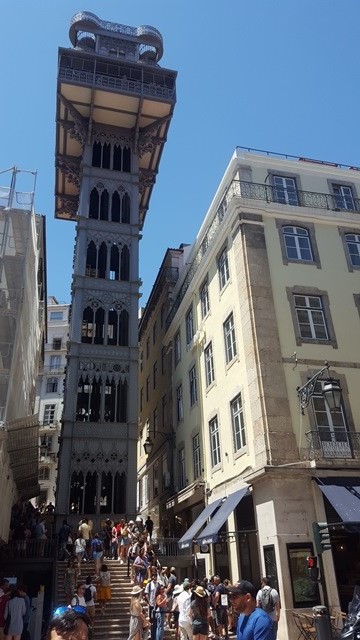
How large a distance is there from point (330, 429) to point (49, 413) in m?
45.1

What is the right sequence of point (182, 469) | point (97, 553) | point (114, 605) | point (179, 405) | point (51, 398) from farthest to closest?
point (51, 398) < point (179, 405) < point (182, 469) < point (97, 553) < point (114, 605)

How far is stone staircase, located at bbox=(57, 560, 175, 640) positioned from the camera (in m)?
13.6

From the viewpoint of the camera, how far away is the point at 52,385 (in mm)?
58312

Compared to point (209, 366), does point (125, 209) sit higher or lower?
higher

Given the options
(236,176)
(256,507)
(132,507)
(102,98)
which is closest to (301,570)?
(256,507)

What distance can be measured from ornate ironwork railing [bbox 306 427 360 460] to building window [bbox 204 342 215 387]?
6.86 metres

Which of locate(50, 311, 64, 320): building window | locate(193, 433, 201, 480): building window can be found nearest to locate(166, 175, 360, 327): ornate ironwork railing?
locate(193, 433, 201, 480): building window

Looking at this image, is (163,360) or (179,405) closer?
(179,405)

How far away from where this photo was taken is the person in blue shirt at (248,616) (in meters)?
4.50

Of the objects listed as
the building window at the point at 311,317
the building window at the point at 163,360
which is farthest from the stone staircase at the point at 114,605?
the building window at the point at 163,360

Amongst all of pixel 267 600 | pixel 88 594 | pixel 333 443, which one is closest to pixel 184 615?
pixel 267 600

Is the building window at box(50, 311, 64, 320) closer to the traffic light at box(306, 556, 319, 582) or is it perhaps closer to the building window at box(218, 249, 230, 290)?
the building window at box(218, 249, 230, 290)

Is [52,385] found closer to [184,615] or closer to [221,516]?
[221,516]

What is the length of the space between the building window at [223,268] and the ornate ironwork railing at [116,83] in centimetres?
1942
